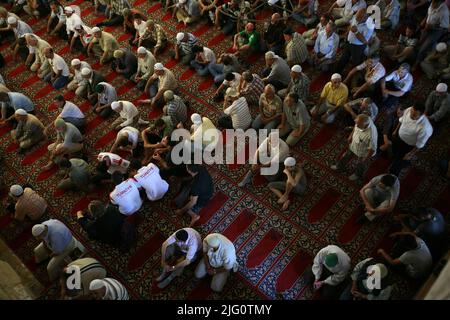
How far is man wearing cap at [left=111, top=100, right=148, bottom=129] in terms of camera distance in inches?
251

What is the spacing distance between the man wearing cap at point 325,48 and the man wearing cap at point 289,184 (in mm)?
2100

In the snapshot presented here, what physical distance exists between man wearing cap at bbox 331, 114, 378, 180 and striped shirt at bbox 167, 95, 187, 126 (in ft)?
7.69

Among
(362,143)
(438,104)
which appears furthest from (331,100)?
(438,104)

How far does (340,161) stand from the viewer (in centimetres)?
597

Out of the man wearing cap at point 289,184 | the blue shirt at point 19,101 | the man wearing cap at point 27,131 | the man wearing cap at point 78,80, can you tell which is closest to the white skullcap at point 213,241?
the man wearing cap at point 289,184

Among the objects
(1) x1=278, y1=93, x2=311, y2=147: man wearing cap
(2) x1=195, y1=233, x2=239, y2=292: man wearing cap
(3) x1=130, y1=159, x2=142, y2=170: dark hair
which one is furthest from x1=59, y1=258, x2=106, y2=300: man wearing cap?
(1) x1=278, y1=93, x2=311, y2=147: man wearing cap

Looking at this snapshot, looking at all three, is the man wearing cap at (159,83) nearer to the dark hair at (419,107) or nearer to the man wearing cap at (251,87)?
the man wearing cap at (251,87)

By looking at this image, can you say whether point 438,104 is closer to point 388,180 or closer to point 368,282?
point 388,180

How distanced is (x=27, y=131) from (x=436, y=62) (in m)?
6.21

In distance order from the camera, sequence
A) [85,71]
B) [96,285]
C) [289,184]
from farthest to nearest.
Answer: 1. [85,71]
2. [289,184]
3. [96,285]

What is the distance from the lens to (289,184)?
557 centimetres

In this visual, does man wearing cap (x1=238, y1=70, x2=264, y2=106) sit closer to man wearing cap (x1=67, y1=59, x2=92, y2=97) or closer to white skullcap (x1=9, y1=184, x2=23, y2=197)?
man wearing cap (x1=67, y1=59, x2=92, y2=97)

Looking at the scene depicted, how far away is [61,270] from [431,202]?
15.1 ft

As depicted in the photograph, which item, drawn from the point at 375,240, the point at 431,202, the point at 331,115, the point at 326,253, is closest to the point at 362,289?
the point at 326,253
